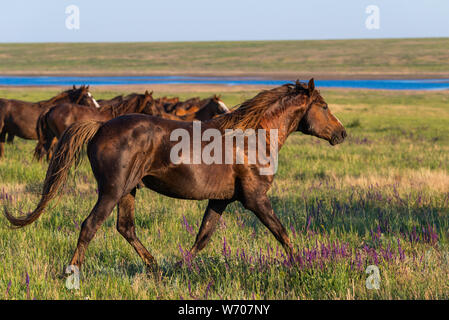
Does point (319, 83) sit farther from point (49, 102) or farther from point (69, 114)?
point (69, 114)

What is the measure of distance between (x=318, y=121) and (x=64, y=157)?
97.3 inches

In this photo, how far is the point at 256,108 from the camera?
5.17 metres

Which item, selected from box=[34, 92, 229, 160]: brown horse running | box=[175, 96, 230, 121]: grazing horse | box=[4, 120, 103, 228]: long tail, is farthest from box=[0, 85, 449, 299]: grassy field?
box=[175, 96, 230, 121]: grazing horse

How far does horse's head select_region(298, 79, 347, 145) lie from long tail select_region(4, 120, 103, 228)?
2005 millimetres

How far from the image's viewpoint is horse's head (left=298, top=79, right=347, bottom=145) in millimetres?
5377

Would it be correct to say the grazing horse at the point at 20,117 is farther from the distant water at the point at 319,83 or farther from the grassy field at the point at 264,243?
the distant water at the point at 319,83

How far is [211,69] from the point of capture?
112062 millimetres

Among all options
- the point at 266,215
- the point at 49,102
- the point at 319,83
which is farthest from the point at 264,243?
the point at 319,83

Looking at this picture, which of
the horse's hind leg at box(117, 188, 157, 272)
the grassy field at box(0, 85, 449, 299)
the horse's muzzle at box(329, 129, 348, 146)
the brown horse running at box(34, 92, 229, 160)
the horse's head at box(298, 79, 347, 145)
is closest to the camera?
the grassy field at box(0, 85, 449, 299)

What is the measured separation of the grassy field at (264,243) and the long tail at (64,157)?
5.5 inches

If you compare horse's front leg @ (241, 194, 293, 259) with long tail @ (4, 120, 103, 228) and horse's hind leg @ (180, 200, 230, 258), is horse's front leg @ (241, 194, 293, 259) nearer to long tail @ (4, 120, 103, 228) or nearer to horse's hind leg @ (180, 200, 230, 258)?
horse's hind leg @ (180, 200, 230, 258)
